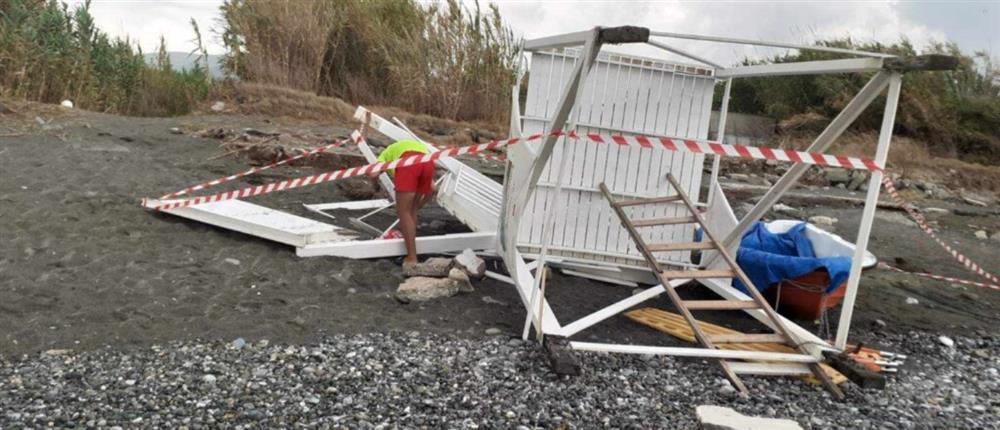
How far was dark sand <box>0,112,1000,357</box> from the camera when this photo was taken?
16.0 feet

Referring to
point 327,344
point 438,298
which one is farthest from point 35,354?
point 438,298

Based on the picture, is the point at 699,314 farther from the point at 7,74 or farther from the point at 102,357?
the point at 7,74

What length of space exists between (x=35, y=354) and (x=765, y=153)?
14.7 feet

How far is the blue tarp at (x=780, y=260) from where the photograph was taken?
5.97m

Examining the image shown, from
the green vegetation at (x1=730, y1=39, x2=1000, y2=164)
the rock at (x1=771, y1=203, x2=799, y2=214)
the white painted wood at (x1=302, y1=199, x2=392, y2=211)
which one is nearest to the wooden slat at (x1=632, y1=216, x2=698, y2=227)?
the white painted wood at (x1=302, y1=199, x2=392, y2=211)

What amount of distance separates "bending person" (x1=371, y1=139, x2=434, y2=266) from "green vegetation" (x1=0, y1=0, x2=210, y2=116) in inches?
357

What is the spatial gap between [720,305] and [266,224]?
3820mm

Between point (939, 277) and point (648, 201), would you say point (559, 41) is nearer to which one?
point (648, 201)

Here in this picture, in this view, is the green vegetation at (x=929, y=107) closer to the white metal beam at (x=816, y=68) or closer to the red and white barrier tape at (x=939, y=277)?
the red and white barrier tape at (x=939, y=277)

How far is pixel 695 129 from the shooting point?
7.02 meters

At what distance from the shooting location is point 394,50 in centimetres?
1602

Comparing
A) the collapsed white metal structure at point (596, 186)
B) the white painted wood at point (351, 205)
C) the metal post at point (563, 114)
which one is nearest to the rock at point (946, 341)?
the collapsed white metal structure at point (596, 186)

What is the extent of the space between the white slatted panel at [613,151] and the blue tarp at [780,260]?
27.5 inches

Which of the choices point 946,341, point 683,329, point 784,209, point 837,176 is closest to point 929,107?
point 837,176
